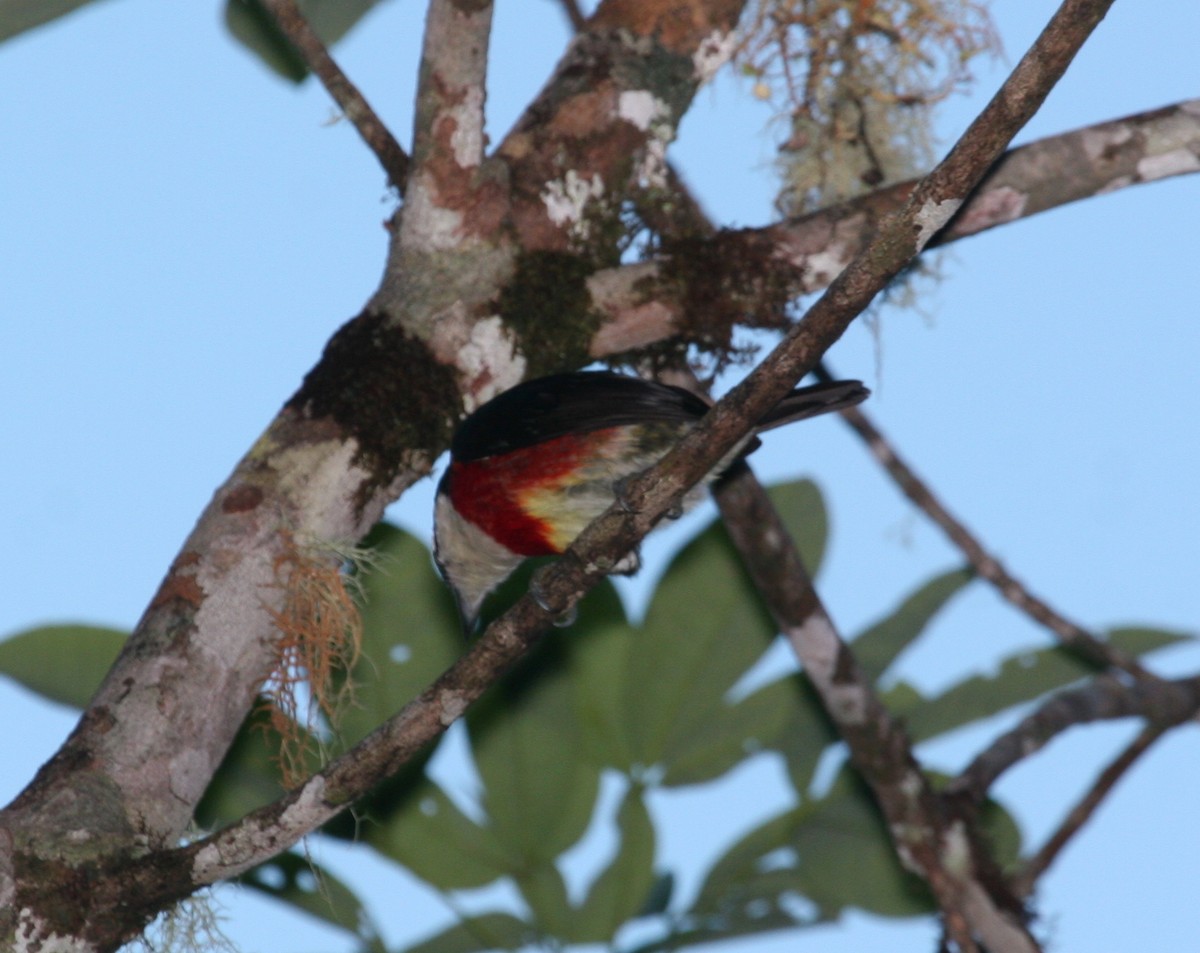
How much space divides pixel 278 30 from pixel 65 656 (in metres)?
1.87

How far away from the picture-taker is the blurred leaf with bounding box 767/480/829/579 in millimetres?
3925

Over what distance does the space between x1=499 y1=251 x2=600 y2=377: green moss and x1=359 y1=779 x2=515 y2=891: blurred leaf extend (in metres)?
1.05

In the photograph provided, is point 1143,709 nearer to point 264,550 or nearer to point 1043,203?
point 1043,203

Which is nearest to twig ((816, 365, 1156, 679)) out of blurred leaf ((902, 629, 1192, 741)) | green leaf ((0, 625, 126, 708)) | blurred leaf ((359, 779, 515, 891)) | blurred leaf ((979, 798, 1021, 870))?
blurred leaf ((902, 629, 1192, 741))

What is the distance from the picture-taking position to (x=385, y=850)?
3395mm

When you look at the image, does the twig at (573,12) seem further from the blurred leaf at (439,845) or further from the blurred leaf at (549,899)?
the blurred leaf at (549,899)

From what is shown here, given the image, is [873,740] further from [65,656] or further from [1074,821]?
[65,656]

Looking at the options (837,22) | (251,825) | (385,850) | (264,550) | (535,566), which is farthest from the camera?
(535,566)

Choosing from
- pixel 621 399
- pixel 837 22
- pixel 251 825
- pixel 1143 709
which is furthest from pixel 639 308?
pixel 1143 709

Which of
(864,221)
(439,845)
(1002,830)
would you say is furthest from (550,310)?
(1002,830)

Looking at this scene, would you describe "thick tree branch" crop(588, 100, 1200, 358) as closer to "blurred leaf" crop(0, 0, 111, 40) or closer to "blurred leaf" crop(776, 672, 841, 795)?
"blurred leaf" crop(776, 672, 841, 795)

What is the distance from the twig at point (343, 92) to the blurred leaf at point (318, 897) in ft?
5.22

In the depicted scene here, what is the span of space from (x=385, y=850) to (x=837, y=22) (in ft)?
7.99

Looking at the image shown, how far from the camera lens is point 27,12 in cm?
323
